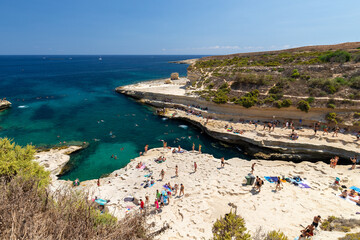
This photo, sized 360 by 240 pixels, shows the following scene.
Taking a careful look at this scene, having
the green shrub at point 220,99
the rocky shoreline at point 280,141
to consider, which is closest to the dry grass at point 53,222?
the rocky shoreline at point 280,141

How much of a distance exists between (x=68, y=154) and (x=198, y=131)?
17.5 meters

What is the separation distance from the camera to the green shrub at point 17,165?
11109 mm

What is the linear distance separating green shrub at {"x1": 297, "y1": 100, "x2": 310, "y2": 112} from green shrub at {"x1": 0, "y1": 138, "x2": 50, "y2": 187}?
29188 mm

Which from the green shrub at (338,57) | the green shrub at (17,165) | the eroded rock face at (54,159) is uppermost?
the green shrub at (338,57)

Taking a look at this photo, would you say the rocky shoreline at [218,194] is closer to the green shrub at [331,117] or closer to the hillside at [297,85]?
the green shrub at [331,117]

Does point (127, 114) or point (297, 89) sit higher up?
point (297, 89)

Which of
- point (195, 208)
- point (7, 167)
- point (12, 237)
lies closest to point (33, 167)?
point (7, 167)

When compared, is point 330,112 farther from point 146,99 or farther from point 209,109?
point 146,99

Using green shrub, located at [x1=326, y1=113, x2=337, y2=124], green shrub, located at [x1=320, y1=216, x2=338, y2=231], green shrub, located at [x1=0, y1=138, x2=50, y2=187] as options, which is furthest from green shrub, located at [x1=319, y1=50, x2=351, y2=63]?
green shrub, located at [x1=0, y1=138, x2=50, y2=187]

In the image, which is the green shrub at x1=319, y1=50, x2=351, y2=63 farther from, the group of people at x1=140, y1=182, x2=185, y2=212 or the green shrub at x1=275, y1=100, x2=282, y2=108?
the group of people at x1=140, y1=182, x2=185, y2=212

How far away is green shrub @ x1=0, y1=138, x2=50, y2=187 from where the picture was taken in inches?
437

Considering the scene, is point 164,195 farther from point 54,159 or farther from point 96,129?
point 96,129

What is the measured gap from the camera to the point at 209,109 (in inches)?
1296

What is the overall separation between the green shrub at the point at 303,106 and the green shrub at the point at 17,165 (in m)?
29.2
